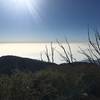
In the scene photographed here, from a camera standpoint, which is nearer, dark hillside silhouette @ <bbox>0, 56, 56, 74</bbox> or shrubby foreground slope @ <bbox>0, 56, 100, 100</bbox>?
shrubby foreground slope @ <bbox>0, 56, 100, 100</bbox>

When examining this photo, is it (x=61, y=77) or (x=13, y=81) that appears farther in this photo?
(x=61, y=77)

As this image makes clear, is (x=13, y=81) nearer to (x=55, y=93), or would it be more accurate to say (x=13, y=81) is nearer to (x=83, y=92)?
(x=55, y=93)

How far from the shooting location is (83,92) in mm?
11039

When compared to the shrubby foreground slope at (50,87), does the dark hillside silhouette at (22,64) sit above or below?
above

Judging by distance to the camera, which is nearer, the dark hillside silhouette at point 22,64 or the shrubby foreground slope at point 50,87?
the shrubby foreground slope at point 50,87

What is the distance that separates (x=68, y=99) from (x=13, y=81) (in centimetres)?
199

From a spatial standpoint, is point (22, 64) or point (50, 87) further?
point (22, 64)

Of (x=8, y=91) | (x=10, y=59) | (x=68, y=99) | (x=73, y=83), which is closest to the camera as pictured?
(x=8, y=91)

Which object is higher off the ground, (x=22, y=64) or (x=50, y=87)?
(x=22, y=64)

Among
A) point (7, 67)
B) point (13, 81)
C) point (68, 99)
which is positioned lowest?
point (68, 99)

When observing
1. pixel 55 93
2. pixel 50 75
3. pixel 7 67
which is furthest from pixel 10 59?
pixel 55 93

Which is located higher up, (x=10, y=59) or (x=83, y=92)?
(x=10, y=59)

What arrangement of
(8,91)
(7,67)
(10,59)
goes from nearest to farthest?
(8,91)
(7,67)
(10,59)

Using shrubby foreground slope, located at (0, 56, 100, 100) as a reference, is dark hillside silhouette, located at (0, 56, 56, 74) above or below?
above
